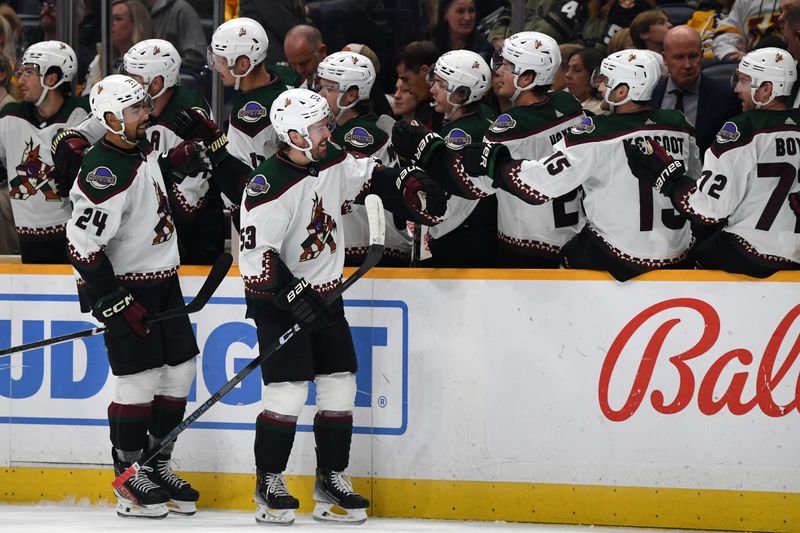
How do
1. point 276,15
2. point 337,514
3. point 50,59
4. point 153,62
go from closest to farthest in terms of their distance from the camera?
1. point 337,514
2. point 153,62
3. point 50,59
4. point 276,15

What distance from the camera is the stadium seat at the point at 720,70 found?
5520 mm

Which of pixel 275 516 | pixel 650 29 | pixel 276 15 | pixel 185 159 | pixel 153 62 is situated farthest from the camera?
pixel 276 15

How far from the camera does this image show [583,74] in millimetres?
5625

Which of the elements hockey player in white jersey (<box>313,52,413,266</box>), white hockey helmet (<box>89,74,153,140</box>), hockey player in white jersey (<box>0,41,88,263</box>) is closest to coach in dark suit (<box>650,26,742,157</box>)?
hockey player in white jersey (<box>313,52,413,266</box>)

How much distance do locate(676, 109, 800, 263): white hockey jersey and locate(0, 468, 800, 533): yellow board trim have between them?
2.84 ft

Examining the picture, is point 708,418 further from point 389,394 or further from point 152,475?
point 152,475

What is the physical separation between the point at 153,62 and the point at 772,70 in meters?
2.31

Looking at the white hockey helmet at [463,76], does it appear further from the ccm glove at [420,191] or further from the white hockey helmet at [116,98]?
the white hockey helmet at [116,98]

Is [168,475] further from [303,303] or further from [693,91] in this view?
[693,91]

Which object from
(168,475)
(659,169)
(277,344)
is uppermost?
(659,169)

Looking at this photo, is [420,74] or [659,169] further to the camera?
[420,74]

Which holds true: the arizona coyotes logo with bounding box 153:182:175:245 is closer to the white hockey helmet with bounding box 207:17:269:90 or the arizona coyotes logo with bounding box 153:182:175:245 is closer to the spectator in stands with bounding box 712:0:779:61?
the white hockey helmet with bounding box 207:17:269:90

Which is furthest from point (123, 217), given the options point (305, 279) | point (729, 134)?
point (729, 134)

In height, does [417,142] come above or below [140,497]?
above
